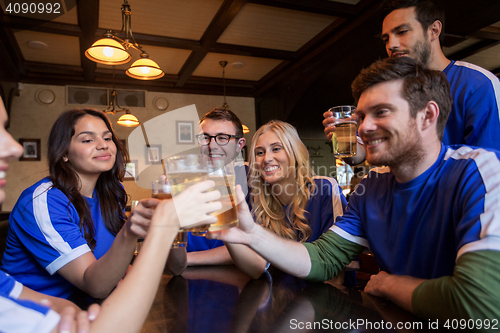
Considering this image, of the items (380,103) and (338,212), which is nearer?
(380,103)

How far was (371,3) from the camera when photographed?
380 centimetres

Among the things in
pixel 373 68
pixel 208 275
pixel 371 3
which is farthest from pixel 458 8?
pixel 208 275

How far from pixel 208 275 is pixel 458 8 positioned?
138 inches

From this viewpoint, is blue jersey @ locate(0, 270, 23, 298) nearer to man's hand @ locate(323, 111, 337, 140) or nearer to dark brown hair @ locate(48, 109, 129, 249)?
dark brown hair @ locate(48, 109, 129, 249)

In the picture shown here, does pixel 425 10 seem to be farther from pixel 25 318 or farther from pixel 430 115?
pixel 25 318

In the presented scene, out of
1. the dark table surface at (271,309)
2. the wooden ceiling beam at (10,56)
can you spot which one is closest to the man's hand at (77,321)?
the dark table surface at (271,309)

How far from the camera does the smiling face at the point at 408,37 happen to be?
1.65 m

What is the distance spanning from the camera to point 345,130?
138 centimetres

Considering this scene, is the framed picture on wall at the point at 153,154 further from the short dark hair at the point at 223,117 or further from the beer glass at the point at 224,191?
the short dark hair at the point at 223,117

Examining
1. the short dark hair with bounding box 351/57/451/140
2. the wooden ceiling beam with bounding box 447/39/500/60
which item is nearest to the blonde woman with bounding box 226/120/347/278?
the short dark hair with bounding box 351/57/451/140

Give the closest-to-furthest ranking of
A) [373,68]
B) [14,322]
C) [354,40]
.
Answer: [14,322]
[373,68]
[354,40]

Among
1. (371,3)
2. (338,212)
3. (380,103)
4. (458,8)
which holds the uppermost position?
(371,3)

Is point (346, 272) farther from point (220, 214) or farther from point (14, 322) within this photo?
point (14, 322)

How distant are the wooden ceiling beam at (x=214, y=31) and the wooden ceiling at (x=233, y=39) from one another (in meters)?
0.01
